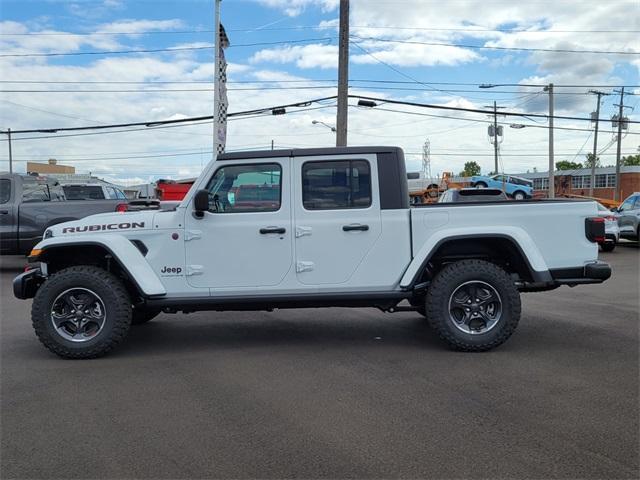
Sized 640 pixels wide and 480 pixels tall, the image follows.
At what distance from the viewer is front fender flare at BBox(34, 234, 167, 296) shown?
5645mm

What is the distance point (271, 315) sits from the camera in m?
7.93

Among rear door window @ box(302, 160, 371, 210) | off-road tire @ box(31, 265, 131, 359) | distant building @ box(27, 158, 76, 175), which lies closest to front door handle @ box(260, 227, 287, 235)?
rear door window @ box(302, 160, 371, 210)

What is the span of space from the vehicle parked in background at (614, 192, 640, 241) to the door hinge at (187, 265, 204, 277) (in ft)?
52.8

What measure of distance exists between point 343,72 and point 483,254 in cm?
1459

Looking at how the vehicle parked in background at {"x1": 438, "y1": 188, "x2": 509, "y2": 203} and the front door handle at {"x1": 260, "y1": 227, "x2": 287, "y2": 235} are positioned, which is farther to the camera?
the vehicle parked in background at {"x1": 438, "y1": 188, "x2": 509, "y2": 203}

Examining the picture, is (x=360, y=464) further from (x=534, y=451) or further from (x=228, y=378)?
(x=228, y=378)

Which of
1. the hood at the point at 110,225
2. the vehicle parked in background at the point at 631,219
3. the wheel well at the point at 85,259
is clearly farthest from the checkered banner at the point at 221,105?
the vehicle parked in background at the point at 631,219

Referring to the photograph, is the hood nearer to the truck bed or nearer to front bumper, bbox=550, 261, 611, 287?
the truck bed

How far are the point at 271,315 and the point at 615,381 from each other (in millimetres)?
4417

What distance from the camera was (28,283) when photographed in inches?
237

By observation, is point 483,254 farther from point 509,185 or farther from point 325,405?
point 509,185

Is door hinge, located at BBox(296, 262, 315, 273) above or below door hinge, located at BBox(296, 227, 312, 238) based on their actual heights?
below

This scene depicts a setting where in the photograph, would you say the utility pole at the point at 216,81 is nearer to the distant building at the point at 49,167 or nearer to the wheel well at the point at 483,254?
the wheel well at the point at 483,254

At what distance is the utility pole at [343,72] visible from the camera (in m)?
19.2
